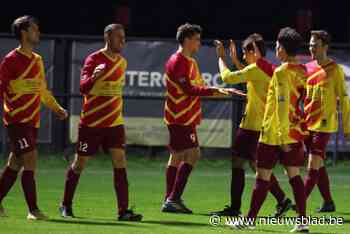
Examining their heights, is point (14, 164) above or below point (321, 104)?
below

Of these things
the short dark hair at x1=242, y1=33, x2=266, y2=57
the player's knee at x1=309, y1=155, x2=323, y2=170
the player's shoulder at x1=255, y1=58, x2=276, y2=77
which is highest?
the short dark hair at x1=242, y1=33, x2=266, y2=57

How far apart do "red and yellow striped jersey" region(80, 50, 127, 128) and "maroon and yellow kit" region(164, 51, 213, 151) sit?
99cm

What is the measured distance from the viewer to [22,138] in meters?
13.4

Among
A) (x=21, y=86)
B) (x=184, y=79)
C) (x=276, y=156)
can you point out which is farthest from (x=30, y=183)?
(x=276, y=156)

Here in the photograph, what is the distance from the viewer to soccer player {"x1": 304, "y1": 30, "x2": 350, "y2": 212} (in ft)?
47.4

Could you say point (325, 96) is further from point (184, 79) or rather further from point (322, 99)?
point (184, 79)

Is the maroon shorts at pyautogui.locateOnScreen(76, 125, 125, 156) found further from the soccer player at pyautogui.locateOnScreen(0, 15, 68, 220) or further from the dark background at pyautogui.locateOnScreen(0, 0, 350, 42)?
the dark background at pyautogui.locateOnScreen(0, 0, 350, 42)

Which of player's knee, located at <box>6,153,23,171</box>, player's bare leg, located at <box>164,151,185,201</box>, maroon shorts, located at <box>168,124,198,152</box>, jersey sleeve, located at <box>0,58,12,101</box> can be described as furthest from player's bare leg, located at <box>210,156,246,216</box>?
jersey sleeve, located at <box>0,58,12,101</box>

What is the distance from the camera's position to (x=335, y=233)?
12.6 m

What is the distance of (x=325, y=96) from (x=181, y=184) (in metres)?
1.81

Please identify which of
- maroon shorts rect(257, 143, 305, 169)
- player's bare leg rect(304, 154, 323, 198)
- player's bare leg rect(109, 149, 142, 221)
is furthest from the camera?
player's bare leg rect(304, 154, 323, 198)

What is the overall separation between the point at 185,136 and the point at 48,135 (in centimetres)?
733

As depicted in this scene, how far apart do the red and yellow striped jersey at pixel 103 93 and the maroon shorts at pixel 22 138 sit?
597 millimetres

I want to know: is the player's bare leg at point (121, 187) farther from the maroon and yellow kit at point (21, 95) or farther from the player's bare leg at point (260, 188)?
the player's bare leg at point (260, 188)
